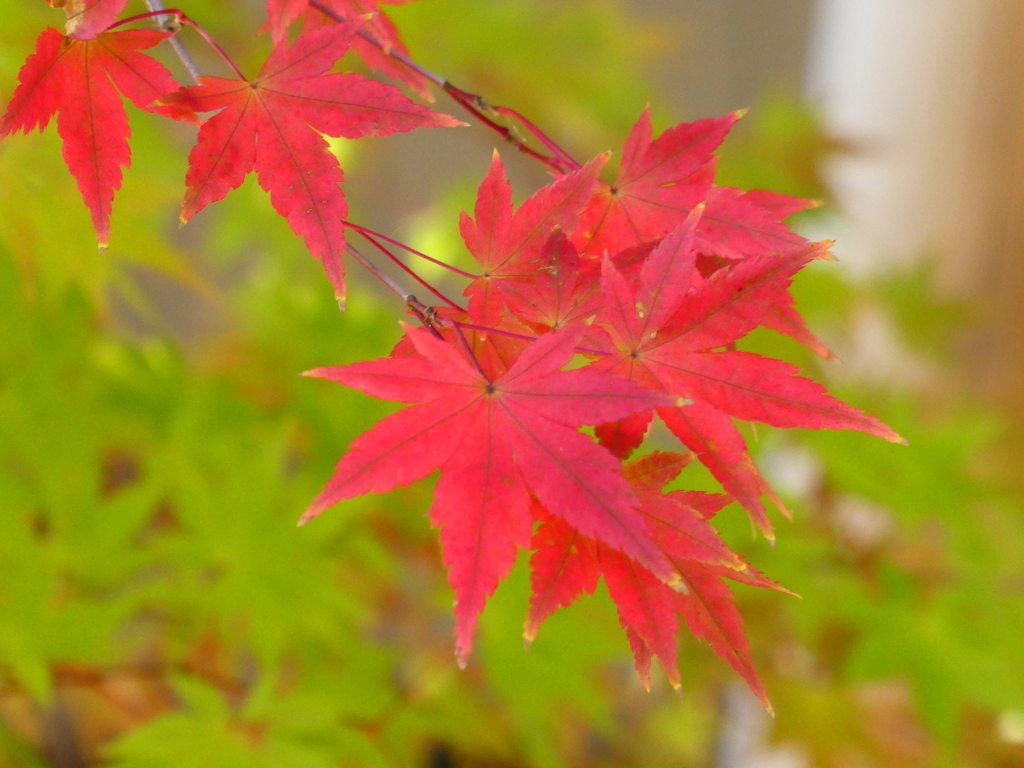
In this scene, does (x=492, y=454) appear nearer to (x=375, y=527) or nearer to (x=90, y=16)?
(x=90, y=16)

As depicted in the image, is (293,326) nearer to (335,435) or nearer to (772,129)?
(335,435)

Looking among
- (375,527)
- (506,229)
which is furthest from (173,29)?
(375,527)

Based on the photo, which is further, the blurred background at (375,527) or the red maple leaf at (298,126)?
the blurred background at (375,527)

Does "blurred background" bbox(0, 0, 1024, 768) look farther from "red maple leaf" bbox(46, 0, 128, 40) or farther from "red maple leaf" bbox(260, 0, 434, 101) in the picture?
"red maple leaf" bbox(46, 0, 128, 40)

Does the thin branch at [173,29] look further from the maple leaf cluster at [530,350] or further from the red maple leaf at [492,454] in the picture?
the red maple leaf at [492,454]

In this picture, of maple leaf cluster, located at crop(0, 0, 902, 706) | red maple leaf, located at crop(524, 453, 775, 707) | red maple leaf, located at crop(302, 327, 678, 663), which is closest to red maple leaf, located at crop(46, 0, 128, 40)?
maple leaf cluster, located at crop(0, 0, 902, 706)

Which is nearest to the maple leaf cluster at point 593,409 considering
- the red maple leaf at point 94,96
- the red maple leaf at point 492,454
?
the red maple leaf at point 492,454

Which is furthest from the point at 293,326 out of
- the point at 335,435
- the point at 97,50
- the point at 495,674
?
the point at 97,50

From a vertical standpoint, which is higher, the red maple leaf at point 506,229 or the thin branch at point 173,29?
the thin branch at point 173,29
